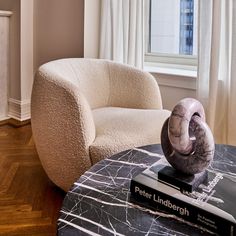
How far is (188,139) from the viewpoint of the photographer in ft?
2.77

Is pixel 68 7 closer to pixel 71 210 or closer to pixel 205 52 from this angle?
pixel 205 52

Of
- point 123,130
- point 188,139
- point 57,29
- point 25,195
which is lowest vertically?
point 25,195

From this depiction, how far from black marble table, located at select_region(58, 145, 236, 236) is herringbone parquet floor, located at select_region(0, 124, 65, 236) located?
614 millimetres

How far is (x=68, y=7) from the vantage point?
2.67 metres

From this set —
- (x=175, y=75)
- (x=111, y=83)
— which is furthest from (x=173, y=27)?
(x=111, y=83)

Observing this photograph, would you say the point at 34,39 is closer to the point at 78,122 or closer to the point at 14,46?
the point at 14,46

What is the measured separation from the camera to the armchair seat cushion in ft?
4.62

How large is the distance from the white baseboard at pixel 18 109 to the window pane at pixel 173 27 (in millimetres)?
1206

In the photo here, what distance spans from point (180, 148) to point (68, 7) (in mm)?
2109

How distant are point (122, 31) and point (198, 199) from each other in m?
1.91

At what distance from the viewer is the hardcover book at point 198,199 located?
28.4 inches

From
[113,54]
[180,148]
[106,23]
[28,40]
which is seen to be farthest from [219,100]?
[28,40]

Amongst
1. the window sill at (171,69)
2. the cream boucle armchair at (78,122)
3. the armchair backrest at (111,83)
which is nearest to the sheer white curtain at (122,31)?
the window sill at (171,69)

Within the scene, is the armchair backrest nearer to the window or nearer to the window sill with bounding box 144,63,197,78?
the window sill with bounding box 144,63,197,78
